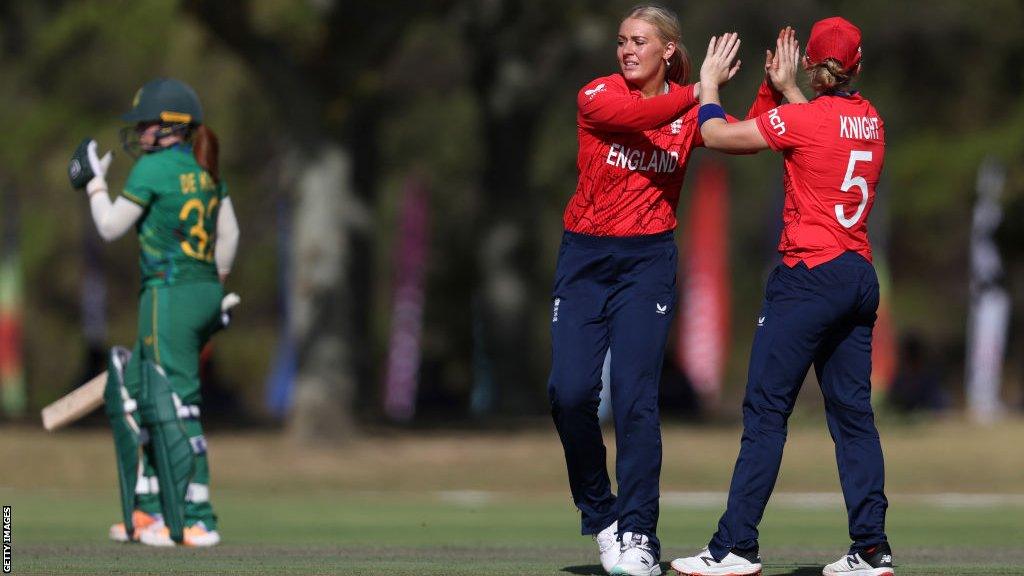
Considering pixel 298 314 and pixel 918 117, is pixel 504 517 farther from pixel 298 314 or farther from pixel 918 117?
pixel 918 117

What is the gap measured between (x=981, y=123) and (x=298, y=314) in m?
12.1

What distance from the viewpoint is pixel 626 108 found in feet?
26.7

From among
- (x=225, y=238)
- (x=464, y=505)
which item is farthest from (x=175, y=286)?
(x=464, y=505)

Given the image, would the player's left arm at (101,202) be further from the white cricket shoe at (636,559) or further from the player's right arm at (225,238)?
the white cricket shoe at (636,559)

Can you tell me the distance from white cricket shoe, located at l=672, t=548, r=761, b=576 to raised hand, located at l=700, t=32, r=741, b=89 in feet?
6.16

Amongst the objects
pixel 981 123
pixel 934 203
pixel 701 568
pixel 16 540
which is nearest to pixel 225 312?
pixel 16 540

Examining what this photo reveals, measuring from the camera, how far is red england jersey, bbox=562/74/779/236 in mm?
8281

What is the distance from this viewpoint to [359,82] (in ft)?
69.2

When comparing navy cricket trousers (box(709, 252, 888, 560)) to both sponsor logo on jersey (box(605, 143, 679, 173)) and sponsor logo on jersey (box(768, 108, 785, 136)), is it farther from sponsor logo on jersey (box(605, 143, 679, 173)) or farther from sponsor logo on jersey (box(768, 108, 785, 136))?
sponsor logo on jersey (box(605, 143, 679, 173))

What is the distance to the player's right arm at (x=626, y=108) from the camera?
8117 millimetres

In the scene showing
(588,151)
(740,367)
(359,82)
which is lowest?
(740,367)

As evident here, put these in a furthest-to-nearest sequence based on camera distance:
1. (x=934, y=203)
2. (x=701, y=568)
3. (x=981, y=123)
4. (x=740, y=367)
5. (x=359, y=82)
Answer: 1. (x=740, y=367)
2. (x=981, y=123)
3. (x=934, y=203)
4. (x=359, y=82)
5. (x=701, y=568)

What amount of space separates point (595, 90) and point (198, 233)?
2.64 meters

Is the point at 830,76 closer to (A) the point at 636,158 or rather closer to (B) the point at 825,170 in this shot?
(B) the point at 825,170
